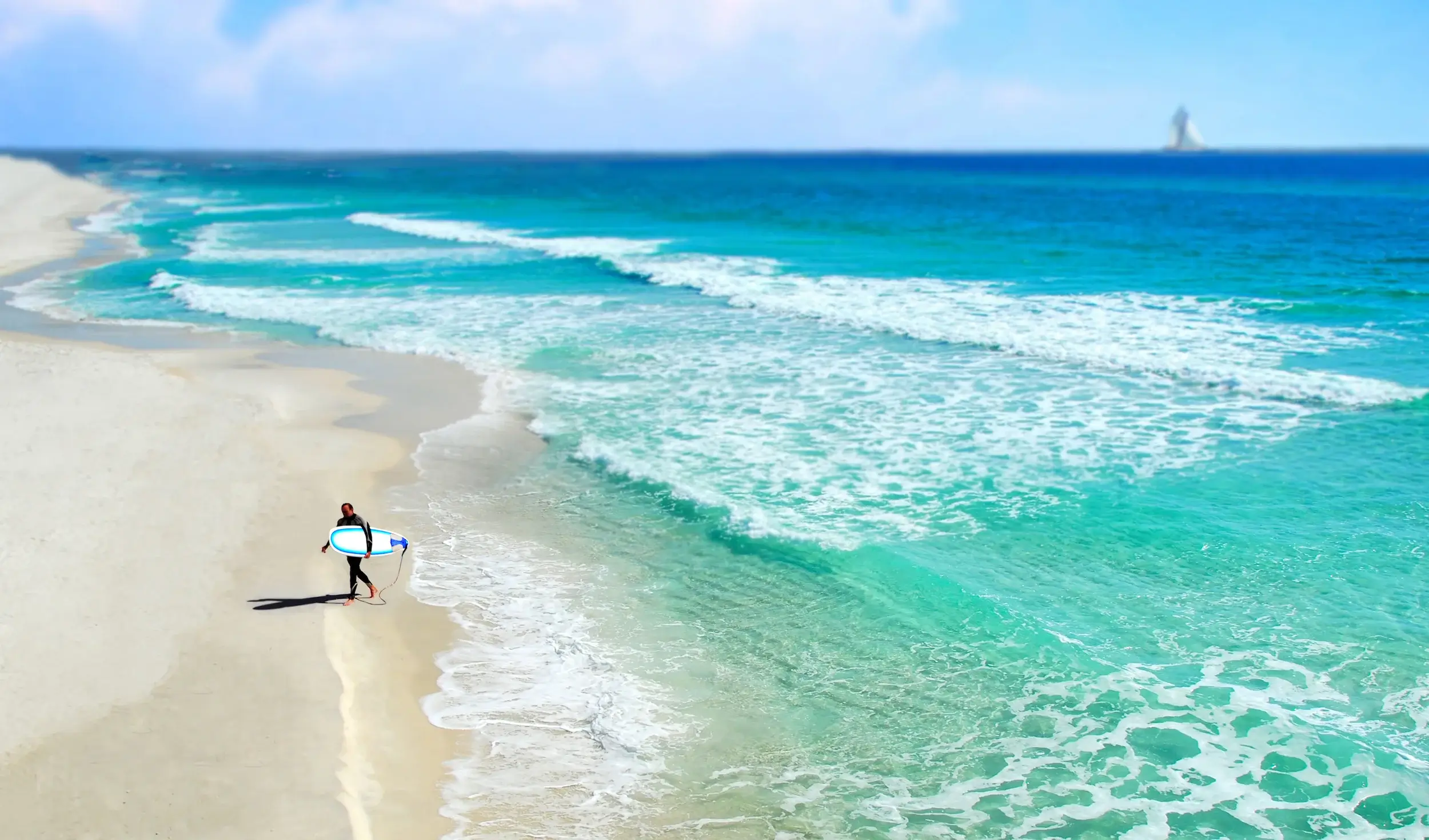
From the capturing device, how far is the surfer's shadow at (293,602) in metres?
10.2

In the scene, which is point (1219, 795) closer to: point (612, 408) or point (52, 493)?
point (612, 408)

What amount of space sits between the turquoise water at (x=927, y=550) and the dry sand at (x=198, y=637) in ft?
2.16

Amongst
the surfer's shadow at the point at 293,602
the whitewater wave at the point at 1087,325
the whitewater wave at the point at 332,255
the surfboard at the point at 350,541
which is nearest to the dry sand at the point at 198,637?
the surfer's shadow at the point at 293,602

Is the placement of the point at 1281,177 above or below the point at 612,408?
above

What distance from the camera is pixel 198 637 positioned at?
9562 millimetres

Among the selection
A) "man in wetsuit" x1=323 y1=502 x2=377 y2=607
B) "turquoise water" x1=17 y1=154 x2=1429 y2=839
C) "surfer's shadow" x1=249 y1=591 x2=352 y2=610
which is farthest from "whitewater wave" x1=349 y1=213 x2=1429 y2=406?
"surfer's shadow" x1=249 y1=591 x2=352 y2=610

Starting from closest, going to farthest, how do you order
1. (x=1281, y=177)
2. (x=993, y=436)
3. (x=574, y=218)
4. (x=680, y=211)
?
(x=993, y=436), (x=574, y=218), (x=680, y=211), (x=1281, y=177)

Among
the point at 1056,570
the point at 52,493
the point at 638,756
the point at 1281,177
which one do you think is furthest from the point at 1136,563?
the point at 1281,177

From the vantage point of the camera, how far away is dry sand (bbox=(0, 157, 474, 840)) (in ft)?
24.3

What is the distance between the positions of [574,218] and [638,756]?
5060 cm

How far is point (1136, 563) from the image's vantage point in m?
11.4

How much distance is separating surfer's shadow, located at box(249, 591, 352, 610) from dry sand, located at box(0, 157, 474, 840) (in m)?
0.06

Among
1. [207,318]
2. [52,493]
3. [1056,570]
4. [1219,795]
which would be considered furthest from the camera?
[207,318]

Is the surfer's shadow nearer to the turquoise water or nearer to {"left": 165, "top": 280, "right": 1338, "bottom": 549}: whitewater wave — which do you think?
the turquoise water
